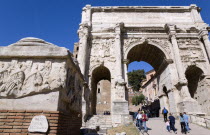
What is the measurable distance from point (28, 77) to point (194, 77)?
15.5 m

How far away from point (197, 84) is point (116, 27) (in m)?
9.71

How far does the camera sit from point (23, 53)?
288 cm

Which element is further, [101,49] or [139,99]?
[139,99]

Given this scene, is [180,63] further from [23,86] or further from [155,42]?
[23,86]

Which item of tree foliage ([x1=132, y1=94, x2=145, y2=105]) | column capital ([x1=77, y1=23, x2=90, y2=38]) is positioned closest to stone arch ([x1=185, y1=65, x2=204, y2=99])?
column capital ([x1=77, y1=23, x2=90, y2=38])

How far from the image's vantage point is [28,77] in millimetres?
2742

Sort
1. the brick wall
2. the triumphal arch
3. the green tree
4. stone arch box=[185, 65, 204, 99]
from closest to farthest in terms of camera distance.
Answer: the brick wall
the triumphal arch
stone arch box=[185, 65, 204, 99]
the green tree

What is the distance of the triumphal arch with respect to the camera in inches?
473

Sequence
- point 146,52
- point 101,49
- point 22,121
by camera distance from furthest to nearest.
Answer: point 146,52, point 101,49, point 22,121

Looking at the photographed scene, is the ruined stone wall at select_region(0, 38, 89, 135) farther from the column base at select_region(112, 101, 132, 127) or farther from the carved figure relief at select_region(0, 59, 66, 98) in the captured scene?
the column base at select_region(112, 101, 132, 127)

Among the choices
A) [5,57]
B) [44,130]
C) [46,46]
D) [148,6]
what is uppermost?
[148,6]

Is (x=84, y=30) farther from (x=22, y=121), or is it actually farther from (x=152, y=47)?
(x=22, y=121)

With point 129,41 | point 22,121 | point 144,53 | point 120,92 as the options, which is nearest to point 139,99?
point 144,53

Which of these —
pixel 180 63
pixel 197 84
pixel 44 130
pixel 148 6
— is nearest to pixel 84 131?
pixel 44 130
